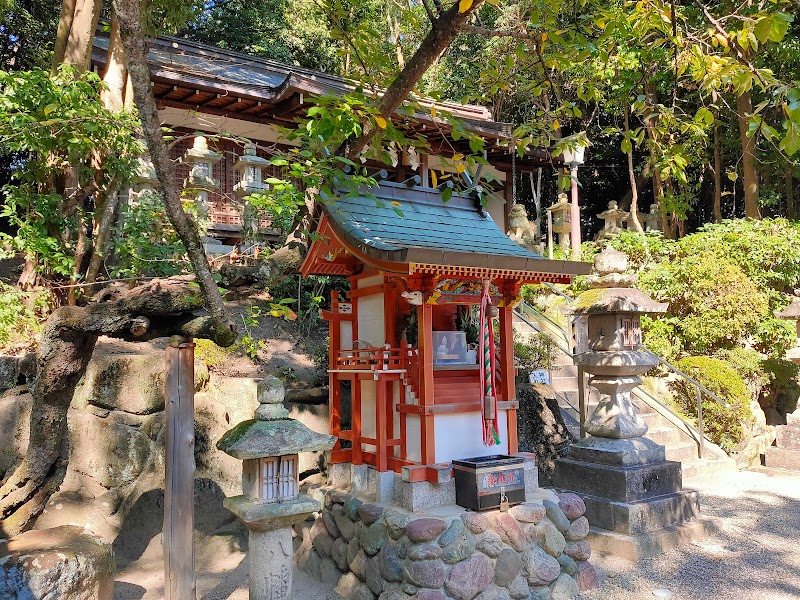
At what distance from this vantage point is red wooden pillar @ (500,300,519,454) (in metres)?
5.61

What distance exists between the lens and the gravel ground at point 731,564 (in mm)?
4980

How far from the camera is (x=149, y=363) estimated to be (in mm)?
6875

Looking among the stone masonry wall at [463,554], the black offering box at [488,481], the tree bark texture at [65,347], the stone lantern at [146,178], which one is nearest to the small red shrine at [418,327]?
the black offering box at [488,481]

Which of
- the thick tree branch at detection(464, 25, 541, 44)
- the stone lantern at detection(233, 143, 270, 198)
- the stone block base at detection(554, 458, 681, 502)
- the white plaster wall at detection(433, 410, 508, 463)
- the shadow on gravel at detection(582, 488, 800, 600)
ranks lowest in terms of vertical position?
the shadow on gravel at detection(582, 488, 800, 600)

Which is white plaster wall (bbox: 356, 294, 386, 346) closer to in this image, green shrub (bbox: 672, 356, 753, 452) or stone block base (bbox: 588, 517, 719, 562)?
stone block base (bbox: 588, 517, 719, 562)

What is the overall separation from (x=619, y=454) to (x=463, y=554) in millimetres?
2694

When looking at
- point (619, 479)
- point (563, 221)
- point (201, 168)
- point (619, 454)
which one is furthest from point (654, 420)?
point (201, 168)

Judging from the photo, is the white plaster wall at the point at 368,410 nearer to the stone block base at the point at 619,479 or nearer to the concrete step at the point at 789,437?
the stone block base at the point at 619,479

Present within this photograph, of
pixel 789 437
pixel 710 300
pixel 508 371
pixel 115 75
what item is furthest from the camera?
pixel 710 300

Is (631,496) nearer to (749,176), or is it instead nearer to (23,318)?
(23,318)

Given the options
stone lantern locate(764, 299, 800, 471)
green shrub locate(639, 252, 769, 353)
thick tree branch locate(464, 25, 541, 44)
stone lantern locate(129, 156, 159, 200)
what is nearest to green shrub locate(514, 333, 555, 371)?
green shrub locate(639, 252, 769, 353)

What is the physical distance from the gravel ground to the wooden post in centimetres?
339

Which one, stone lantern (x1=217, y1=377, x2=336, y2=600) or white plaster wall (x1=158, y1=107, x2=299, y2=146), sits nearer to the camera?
stone lantern (x1=217, y1=377, x2=336, y2=600)

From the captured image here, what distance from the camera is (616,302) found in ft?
22.0
